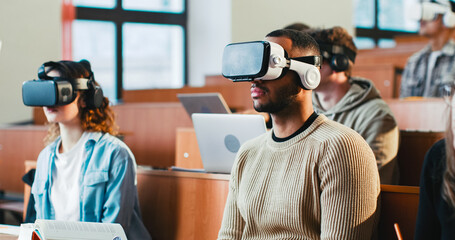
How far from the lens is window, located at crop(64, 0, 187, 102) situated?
24.5 feet

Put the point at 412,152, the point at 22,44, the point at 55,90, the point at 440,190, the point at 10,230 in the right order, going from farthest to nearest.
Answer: the point at 22,44
the point at 412,152
the point at 55,90
the point at 10,230
the point at 440,190

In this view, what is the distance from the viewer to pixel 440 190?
1.52 m

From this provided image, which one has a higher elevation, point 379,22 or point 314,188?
point 379,22

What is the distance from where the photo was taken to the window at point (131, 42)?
24.5 ft

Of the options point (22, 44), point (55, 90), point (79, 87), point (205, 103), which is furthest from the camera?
point (22, 44)

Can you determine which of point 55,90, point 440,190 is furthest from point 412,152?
point 55,90

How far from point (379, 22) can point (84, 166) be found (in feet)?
28.1

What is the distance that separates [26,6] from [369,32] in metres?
5.78

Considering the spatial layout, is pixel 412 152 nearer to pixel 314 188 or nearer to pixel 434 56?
pixel 314 188

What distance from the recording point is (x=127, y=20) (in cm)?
773

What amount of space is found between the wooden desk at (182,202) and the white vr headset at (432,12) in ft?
8.24

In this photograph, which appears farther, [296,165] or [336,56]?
[336,56]

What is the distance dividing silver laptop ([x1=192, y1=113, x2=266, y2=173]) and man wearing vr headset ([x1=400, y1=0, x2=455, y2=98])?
2.40 m

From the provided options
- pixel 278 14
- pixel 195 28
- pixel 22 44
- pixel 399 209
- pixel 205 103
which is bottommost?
pixel 399 209
